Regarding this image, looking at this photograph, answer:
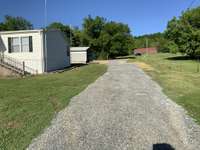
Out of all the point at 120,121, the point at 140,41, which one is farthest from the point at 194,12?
the point at 140,41

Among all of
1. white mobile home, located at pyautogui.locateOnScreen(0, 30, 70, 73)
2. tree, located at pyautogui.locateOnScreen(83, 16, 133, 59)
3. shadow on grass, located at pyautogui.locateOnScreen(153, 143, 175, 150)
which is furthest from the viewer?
tree, located at pyautogui.locateOnScreen(83, 16, 133, 59)

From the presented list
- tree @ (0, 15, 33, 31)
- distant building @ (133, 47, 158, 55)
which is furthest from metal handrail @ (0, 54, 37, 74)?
distant building @ (133, 47, 158, 55)

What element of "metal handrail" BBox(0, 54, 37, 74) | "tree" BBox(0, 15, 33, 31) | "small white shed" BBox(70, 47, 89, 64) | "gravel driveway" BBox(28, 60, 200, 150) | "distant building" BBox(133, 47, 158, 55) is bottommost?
"gravel driveway" BBox(28, 60, 200, 150)

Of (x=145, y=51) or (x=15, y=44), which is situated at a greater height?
(x=145, y=51)

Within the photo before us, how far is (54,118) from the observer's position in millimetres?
7660

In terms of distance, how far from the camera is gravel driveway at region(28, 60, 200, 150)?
18.7 feet

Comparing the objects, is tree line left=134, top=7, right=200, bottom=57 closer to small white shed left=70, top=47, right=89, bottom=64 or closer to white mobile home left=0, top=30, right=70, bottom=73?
small white shed left=70, top=47, right=89, bottom=64

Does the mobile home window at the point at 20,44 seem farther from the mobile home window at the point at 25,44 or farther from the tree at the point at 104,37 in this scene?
the tree at the point at 104,37

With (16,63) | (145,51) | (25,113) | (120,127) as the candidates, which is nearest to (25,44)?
(16,63)

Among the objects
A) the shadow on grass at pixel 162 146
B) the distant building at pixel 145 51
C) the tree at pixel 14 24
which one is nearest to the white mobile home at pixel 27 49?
the shadow on grass at pixel 162 146

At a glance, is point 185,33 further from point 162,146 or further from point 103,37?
point 162,146

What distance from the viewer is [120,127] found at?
6797 millimetres

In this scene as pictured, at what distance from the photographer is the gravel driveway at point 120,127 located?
18.7 ft

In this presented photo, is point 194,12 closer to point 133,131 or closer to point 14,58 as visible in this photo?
point 14,58
